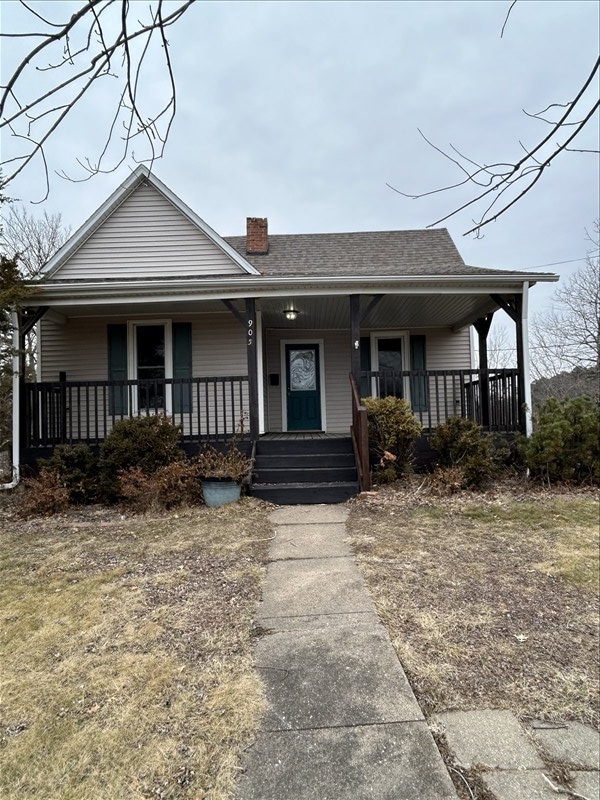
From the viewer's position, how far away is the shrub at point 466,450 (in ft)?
21.8

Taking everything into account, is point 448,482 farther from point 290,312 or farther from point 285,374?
point 285,374

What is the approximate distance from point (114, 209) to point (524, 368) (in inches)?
324

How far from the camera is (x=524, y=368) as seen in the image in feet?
24.7

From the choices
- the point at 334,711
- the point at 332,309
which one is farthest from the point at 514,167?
the point at 332,309

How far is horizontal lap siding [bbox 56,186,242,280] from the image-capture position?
862 centimetres

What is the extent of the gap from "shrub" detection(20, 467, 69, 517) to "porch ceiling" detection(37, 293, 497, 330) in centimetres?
296

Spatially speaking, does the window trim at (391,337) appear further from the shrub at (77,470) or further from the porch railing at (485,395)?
the shrub at (77,470)

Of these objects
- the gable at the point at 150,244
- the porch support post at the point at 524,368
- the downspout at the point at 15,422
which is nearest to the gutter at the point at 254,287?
the porch support post at the point at 524,368

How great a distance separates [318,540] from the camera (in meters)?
4.80

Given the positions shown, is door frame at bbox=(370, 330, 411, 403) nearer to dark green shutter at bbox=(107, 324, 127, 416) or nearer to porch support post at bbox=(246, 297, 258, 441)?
porch support post at bbox=(246, 297, 258, 441)

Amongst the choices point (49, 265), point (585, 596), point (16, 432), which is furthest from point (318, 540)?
point (49, 265)

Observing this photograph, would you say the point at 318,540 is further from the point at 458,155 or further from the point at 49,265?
the point at 49,265

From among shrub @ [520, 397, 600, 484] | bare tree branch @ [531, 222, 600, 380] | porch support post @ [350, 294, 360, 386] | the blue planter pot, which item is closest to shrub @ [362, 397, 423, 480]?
porch support post @ [350, 294, 360, 386]

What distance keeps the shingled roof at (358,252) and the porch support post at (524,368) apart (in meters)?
1.42
